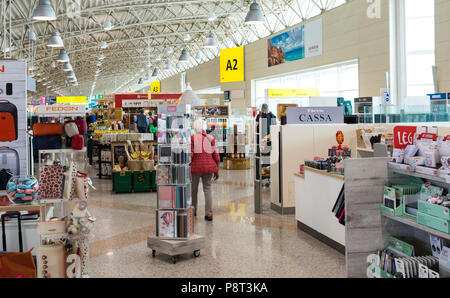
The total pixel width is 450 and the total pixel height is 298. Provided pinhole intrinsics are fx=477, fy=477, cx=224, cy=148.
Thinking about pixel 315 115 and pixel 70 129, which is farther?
pixel 315 115

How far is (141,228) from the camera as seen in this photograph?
6.97 meters

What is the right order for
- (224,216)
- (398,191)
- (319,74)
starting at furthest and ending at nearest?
1. (319,74)
2. (224,216)
3. (398,191)

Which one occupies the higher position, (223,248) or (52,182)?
(52,182)

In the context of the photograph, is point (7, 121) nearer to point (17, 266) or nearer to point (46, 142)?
point (46, 142)

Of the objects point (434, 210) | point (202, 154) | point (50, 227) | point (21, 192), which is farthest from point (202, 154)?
point (434, 210)

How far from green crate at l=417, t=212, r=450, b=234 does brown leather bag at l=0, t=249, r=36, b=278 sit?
3088 mm

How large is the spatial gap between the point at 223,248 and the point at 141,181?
5022 mm

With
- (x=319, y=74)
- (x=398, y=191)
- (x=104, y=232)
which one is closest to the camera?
(x=398, y=191)

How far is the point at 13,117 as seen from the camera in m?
5.83
